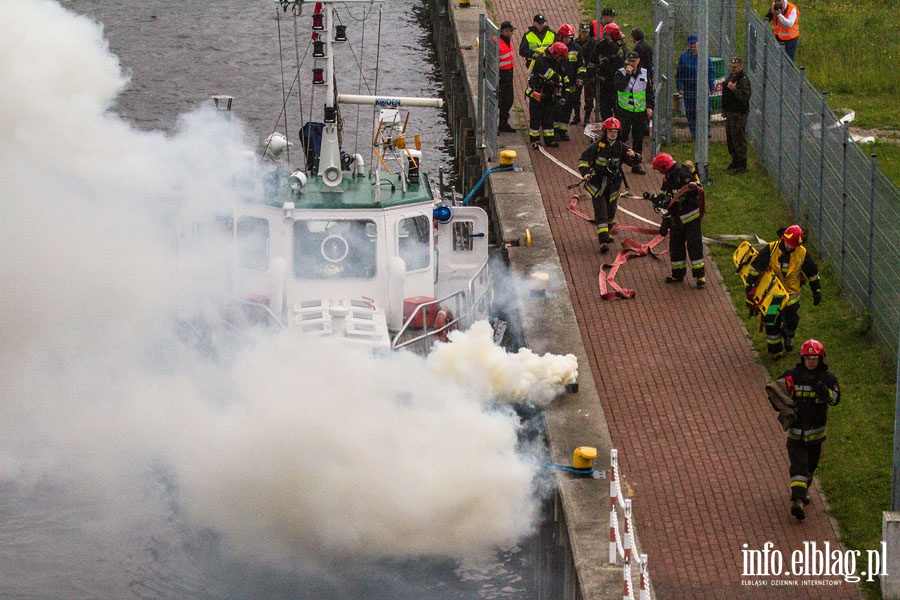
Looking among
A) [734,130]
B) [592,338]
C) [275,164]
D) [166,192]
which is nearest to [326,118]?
[275,164]

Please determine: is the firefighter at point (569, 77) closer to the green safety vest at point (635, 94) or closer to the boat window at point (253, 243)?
the green safety vest at point (635, 94)

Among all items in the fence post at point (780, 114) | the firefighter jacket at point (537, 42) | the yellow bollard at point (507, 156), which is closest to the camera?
the fence post at point (780, 114)

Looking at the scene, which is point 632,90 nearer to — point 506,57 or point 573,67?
point 573,67

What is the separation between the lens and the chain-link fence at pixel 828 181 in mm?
17406

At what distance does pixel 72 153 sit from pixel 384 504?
216 inches

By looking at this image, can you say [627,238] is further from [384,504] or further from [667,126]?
[384,504]

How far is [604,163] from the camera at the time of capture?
19.7 meters

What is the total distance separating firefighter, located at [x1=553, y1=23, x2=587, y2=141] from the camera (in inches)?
963

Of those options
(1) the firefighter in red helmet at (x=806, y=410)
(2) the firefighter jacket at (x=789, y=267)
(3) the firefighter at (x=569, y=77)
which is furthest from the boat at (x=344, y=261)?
(3) the firefighter at (x=569, y=77)

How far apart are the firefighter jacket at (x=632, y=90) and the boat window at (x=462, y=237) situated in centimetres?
488

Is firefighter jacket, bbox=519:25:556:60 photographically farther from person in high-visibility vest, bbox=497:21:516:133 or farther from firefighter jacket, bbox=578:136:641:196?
firefighter jacket, bbox=578:136:641:196

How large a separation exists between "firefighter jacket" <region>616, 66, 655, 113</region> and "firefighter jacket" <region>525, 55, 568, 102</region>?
0.95 meters

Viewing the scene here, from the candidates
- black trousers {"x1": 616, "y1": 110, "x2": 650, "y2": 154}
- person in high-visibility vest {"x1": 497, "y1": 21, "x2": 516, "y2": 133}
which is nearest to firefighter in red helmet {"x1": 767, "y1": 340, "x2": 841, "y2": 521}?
black trousers {"x1": 616, "y1": 110, "x2": 650, "y2": 154}

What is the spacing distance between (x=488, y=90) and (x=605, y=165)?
549 centimetres
